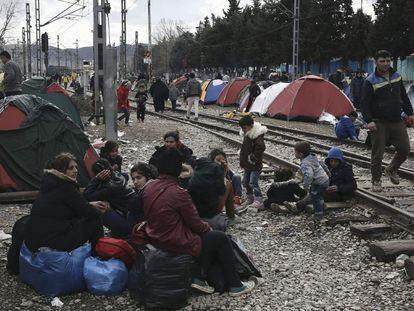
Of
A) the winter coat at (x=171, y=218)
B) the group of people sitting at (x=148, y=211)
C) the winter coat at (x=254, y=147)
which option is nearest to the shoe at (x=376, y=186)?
the winter coat at (x=254, y=147)

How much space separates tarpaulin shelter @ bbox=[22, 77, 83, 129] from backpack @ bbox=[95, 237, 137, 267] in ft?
34.1

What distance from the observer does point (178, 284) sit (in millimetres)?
4867

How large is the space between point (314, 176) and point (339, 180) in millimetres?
1008

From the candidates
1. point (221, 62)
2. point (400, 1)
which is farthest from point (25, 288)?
point (221, 62)

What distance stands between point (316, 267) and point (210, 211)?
4.17 feet

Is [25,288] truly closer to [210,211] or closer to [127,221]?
[127,221]

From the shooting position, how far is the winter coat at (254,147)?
8.43m

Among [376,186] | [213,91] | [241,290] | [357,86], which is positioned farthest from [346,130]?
[213,91]

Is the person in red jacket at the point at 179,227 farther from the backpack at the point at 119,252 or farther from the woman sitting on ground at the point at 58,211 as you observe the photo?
the woman sitting on ground at the point at 58,211

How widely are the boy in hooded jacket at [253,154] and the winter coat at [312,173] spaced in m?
1.11

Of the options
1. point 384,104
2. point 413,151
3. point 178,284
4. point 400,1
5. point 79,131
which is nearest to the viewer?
point 178,284

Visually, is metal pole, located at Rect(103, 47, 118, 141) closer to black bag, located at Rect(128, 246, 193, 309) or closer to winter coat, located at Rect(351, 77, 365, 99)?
black bag, located at Rect(128, 246, 193, 309)

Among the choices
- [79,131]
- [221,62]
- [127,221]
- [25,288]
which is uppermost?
[221,62]

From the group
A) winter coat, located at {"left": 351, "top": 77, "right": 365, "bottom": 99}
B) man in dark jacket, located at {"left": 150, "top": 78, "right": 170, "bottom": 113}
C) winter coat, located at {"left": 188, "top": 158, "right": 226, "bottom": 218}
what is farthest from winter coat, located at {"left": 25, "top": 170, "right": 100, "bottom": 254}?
man in dark jacket, located at {"left": 150, "top": 78, "right": 170, "bottom": 113}
